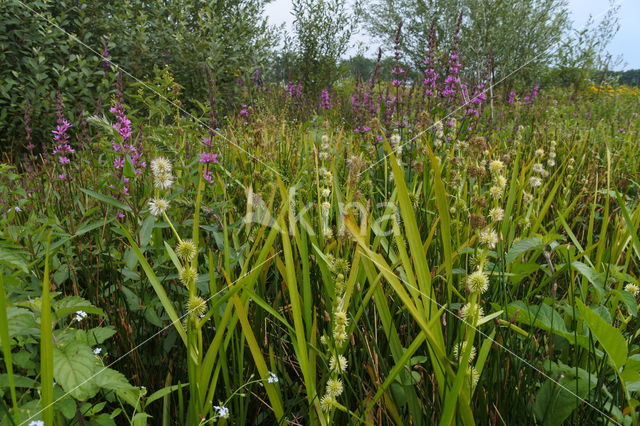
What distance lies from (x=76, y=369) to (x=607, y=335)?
0.96m

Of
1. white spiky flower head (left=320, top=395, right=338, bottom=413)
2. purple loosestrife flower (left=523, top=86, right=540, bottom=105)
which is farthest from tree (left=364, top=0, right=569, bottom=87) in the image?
white spiky flower head (left=320, top=395, right=338, bottom=413)

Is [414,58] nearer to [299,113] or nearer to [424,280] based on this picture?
[299,113]

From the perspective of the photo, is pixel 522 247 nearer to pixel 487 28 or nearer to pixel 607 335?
pixel 607 335

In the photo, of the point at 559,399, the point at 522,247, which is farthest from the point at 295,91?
the point at 559,399

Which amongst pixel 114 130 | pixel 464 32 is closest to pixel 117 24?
pixel 114 130

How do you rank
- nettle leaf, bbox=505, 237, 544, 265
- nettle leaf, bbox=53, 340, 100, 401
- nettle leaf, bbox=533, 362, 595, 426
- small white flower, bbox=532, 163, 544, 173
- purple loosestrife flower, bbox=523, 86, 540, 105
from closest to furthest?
nettle leaf, bbox=53, 340, 100, 401 < nettle leaf, bbox=533, 362, 595, 426 < nettle leaf, bbox=505, 237, 544, 265 < small white flower, bbox=532, 163, 544, 173 < purple loosestrife flower, bbox=523, 86, 540, 105

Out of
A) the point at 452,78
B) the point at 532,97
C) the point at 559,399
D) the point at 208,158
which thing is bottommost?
the point at 559,399

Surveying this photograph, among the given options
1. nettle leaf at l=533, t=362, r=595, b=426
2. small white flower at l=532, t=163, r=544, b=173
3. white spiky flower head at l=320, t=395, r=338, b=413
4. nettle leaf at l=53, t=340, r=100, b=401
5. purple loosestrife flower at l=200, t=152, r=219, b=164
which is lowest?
nettle leaf at l=533, t=362, r=595, b=426

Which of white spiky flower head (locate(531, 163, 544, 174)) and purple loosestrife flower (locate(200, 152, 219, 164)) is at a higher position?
purple loosestrife flower (locate(200, 152, 219, 164))

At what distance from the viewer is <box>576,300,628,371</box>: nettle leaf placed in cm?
78

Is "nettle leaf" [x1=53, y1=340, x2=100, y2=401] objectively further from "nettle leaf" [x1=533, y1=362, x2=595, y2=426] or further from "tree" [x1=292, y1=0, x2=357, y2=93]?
"tree" [x1=292, y1=0, x2=357, y2=93]

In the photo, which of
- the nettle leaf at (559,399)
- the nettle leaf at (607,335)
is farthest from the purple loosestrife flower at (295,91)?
the nettle leaf at (607,335)

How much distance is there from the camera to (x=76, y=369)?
80 cm

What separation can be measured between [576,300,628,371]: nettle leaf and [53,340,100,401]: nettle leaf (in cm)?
87
